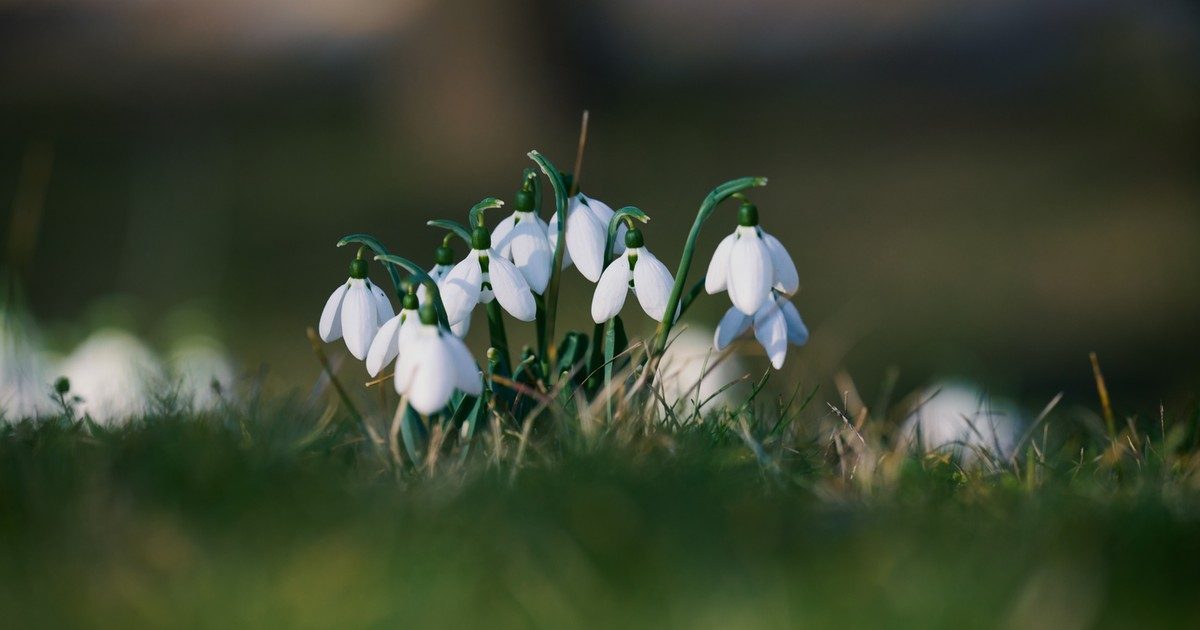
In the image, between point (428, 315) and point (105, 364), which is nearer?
point (428, 315)

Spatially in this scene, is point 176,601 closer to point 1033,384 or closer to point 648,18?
point 1033,384

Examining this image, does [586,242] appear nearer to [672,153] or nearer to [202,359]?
[202,359]

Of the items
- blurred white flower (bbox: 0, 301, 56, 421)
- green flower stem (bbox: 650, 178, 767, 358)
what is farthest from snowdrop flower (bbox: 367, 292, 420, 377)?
blurred white flower (bbox: 0, 301, 56, 421)

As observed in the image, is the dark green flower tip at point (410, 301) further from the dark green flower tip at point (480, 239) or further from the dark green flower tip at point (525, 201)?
the dark green flower tip at point (525, 201)

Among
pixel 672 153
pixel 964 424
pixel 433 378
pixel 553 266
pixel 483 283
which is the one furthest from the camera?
pixel 672 153

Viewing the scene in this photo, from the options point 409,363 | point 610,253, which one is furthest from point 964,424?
point 409,363

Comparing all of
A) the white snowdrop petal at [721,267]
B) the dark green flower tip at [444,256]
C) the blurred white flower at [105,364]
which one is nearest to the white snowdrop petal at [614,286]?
the white snowdrop petal at [721,267]
